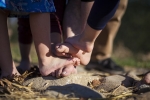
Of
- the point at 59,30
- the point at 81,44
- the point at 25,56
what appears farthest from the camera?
the point at 25,56

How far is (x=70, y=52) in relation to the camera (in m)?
2.33

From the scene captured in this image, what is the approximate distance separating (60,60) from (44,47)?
0.14 m

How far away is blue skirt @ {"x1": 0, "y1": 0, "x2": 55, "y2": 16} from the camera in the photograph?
2232 millimetres

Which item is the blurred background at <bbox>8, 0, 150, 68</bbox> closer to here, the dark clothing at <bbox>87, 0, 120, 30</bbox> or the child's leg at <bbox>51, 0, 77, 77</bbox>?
the child's leg at <bbox>51, 0, 77, 77</bbox>

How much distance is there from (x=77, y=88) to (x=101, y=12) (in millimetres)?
465

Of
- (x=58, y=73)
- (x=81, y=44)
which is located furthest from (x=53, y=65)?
(x=81, y=44)

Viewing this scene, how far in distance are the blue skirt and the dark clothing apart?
35cm

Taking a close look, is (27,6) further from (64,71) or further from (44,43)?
(64,71)

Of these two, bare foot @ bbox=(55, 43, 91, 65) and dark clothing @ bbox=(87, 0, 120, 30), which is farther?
bare foot @ bbox=(55, 43, 91, 65)

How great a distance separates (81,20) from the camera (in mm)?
2572

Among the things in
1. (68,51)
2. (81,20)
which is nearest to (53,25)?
(81,20)

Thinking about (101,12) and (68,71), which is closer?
(101,12)

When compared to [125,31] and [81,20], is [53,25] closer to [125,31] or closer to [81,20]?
[81,20]

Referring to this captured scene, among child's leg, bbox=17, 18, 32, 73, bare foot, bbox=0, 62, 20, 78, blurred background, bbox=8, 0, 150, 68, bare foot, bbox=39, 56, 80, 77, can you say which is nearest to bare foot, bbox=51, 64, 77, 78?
bare foot, bbox=39, 56, 80, 77
